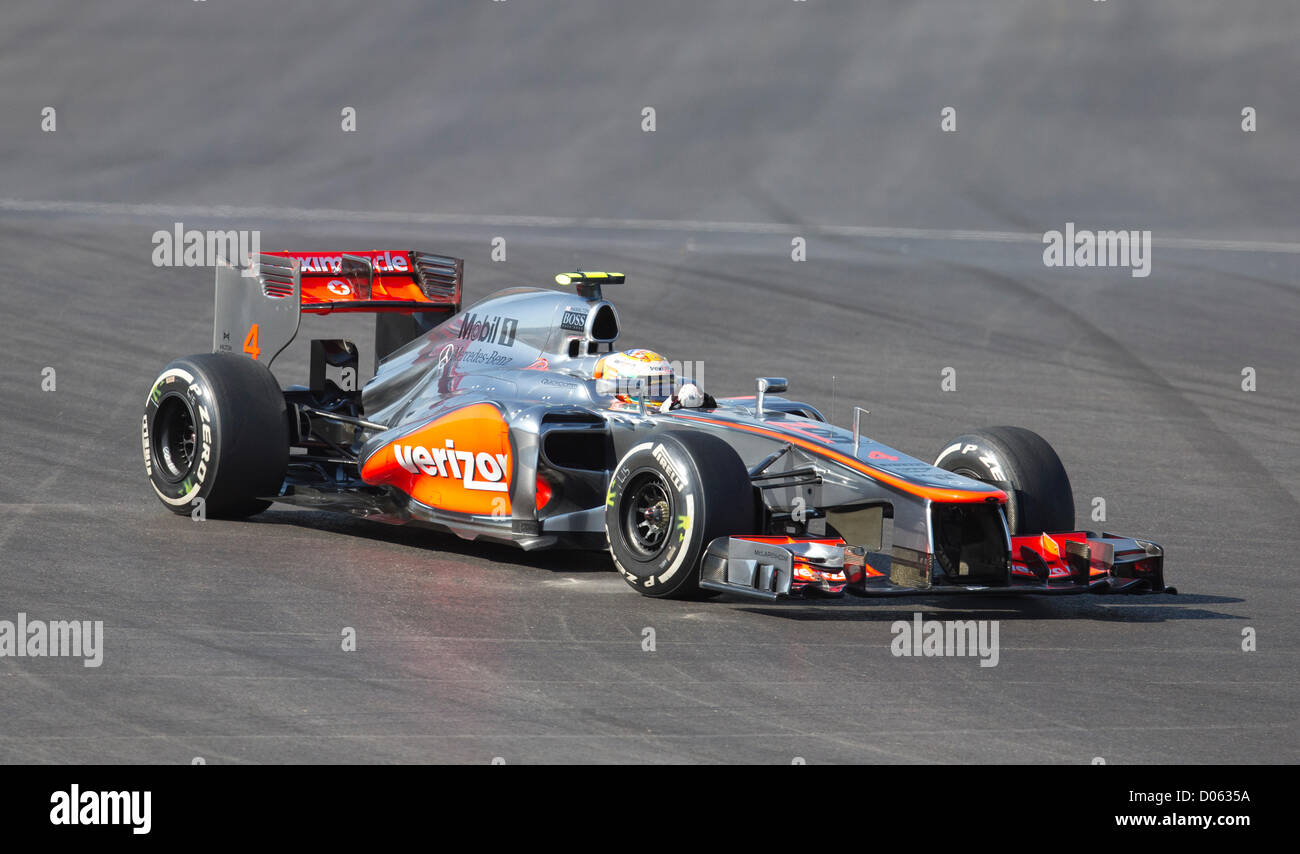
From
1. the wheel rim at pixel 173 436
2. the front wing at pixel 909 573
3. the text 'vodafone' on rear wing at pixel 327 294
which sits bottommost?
the front wing at pixel 909 573

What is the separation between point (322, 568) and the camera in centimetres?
1110

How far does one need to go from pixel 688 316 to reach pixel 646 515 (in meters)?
13.4

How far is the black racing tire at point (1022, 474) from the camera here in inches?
430

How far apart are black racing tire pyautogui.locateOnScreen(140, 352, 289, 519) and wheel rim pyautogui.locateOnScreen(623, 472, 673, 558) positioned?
304 centimetres

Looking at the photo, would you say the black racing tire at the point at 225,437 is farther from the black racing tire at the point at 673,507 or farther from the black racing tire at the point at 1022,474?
the black racing tire at the point at 1022,474

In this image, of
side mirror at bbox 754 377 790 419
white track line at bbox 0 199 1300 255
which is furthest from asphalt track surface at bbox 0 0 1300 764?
side mirror at bbox 754 377 790 419

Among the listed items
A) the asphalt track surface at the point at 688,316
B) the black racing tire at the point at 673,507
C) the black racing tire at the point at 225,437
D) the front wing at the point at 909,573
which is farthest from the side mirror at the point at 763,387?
the black racing tire at the point at 225,437

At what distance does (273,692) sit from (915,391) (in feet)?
40.5

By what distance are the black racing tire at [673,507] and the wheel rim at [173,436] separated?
147 inches

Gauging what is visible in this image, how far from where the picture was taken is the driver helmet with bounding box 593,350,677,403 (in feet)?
37.9

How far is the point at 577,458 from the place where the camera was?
11.3 meters

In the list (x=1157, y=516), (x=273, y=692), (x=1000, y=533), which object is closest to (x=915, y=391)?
(x=1157, y=516)

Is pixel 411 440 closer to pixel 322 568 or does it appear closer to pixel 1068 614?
pixel 322 568

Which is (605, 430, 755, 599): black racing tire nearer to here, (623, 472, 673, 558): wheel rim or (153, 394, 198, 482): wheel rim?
(623, 472, 673, 558): wheel rim
